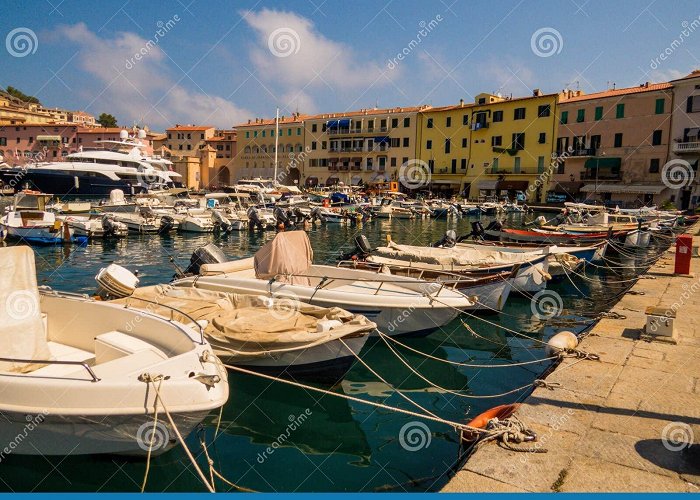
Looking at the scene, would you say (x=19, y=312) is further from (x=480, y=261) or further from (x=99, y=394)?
(x=480, y=261)

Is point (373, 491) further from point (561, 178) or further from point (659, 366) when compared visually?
point (561, 178)

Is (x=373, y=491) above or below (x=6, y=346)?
below

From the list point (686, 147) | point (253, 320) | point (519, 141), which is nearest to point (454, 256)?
point (253, 320)

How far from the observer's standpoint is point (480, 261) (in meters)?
14.7

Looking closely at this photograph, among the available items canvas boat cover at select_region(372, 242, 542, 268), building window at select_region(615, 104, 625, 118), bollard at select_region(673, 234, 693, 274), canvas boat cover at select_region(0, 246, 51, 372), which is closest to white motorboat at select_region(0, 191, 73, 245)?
canvas boat cover at select_region(372, 242, 542, 268)

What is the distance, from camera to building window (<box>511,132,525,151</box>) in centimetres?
6053

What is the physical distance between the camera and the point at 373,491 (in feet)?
19.3

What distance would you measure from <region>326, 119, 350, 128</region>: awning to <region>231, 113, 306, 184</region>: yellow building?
6299 mm

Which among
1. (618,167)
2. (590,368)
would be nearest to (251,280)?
(590,368)

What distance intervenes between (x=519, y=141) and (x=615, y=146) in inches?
431

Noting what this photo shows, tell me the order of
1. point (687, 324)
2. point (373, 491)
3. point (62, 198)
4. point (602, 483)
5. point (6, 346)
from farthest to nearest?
point (62, 198) < point (687, 324) < point (6, 346) < point (373, 491) < point (602, 483)

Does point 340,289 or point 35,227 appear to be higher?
point 35,227

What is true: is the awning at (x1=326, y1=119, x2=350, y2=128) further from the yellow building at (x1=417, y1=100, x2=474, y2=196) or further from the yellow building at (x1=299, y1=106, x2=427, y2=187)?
the yellow building at (x1=417, y1=100, x2=474, y2=196)

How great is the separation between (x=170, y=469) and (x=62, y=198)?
51000 mm
